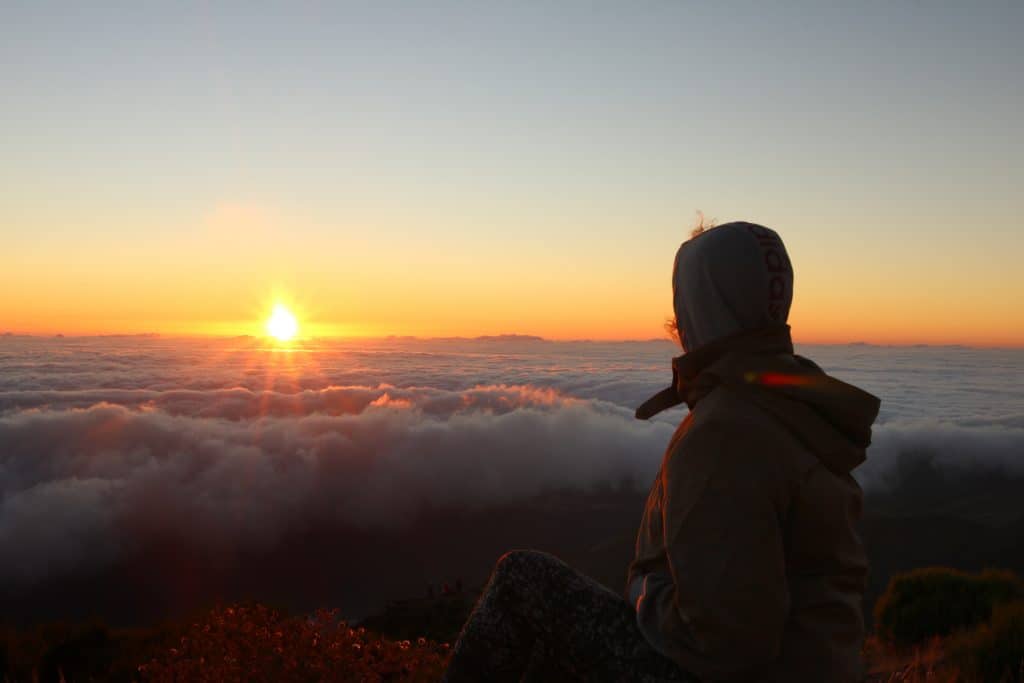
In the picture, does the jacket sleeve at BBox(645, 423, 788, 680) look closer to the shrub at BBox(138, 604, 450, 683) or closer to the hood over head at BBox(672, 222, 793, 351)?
the hood over head at BBox(672, 222, 793, 351)

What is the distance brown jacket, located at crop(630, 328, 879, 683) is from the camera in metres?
1.72

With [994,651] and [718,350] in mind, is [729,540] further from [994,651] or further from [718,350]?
[994,651]

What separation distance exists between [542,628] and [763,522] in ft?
2.87

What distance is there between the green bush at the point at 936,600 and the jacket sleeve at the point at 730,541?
15.1 m

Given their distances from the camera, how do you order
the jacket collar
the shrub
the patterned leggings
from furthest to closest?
the shrub < the patterned leggings < the jacket collar

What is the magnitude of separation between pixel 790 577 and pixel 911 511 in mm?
120927

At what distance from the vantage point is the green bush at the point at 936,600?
14422 millimetres

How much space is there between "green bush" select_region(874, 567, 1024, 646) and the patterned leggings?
49.0 ft

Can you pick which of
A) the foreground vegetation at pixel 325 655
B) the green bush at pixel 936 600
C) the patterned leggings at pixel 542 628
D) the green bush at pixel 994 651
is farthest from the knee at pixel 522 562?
the green bush at pixel 936 600

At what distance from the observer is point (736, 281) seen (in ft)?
6.64

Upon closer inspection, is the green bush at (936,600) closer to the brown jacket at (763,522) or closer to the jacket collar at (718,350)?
the brown jacket at (763,522)

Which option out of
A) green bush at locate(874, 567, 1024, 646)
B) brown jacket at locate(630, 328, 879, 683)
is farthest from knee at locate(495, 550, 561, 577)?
green bush at locate(874, 567, 1024, 646)

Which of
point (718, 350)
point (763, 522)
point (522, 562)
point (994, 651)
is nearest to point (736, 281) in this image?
point (718, 350)

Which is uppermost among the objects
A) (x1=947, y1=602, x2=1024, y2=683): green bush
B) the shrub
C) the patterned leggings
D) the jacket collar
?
the jacket collar
